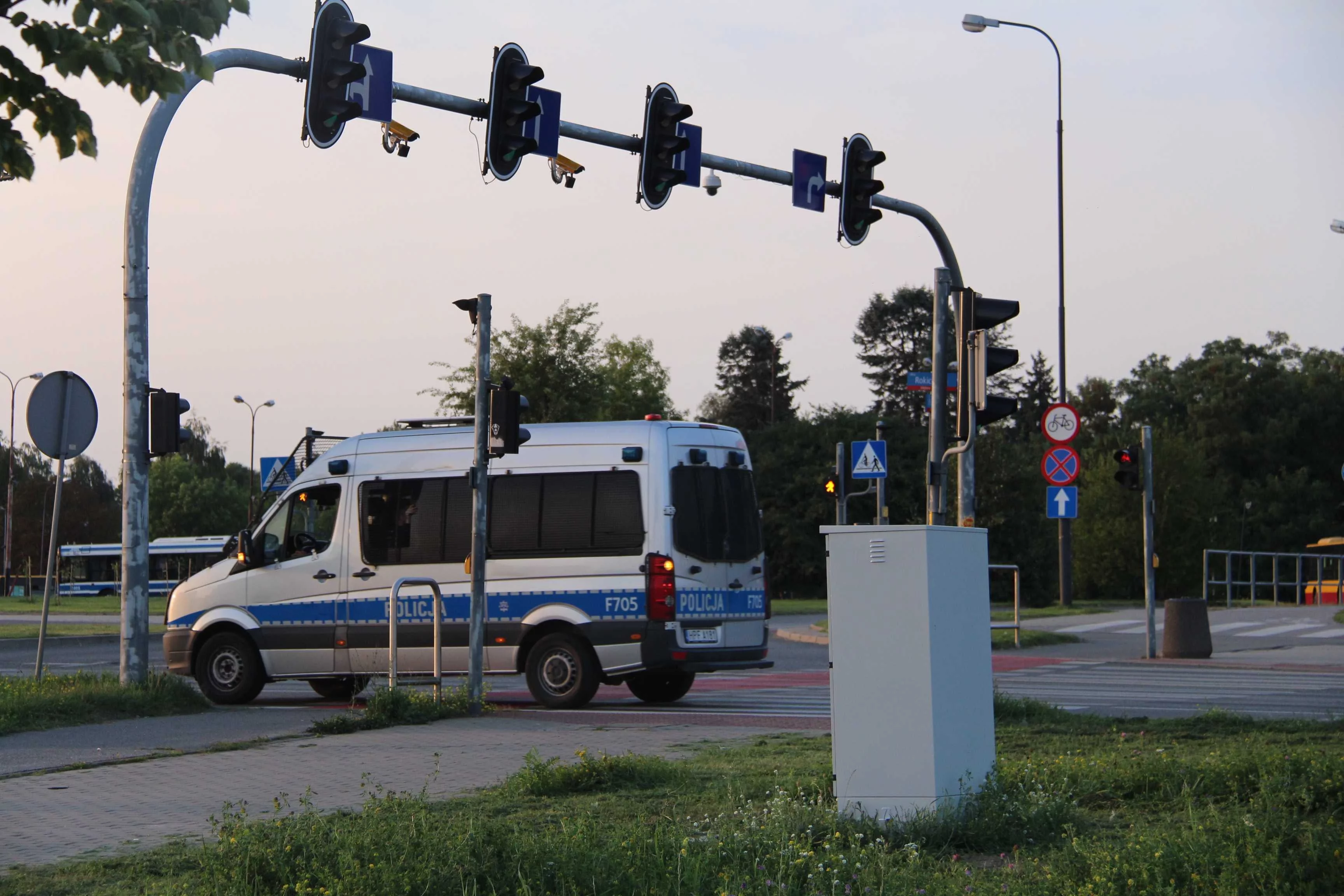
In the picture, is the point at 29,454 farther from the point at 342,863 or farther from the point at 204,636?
the point at 342,863

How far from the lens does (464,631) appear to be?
1442 centimetres

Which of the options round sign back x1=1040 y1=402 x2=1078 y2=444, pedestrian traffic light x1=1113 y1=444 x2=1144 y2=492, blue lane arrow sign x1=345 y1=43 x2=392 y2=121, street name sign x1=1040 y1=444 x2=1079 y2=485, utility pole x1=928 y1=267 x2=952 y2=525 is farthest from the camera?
street name sign x1=1040 y1=444 x2=1079 y2=485

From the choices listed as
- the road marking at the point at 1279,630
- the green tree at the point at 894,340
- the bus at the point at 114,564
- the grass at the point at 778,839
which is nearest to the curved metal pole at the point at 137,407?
the grass at the point at 778,839

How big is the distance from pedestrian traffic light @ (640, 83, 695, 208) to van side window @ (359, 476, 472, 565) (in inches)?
137

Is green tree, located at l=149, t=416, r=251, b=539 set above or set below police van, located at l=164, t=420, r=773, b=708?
above

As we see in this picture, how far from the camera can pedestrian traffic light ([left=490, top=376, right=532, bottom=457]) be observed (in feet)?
42.2

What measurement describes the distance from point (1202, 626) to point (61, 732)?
15.3 metres

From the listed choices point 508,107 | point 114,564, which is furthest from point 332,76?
point 114,564

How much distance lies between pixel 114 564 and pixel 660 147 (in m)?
65.4

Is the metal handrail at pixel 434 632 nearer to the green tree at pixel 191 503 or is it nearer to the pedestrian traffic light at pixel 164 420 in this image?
the pedestrian traffic light at pixel 164 420

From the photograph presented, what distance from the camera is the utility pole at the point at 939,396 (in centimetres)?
1249

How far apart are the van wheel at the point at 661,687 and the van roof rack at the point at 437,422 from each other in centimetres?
307

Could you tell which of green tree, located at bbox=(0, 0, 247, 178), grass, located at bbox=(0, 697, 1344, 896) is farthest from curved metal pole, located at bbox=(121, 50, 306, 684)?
green tree, located at bbox=(0, 0, 247, 178)

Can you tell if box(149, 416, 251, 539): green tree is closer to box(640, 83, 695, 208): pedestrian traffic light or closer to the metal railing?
the metal railing
